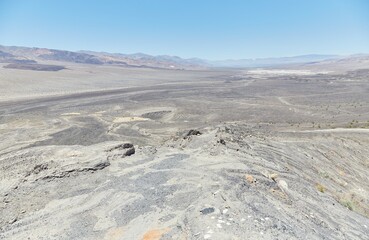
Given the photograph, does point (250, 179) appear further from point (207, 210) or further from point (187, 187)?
point (207, 210)

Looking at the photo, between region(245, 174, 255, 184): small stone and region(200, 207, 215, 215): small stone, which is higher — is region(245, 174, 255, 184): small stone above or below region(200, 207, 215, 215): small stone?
below

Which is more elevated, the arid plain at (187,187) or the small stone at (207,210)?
the small stone at (207,210)

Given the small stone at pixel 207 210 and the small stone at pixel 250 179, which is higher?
the small stone at pixel 207 210

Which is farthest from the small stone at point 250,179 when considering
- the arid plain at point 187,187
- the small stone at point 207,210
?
the small stone at point 207,210

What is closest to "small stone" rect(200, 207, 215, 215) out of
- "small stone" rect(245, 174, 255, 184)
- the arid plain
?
the arid plain

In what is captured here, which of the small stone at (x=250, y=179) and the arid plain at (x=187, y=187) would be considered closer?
the arid plain at (x=187, y=187)

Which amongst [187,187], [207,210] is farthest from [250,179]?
[207,210]

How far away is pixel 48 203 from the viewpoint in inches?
581

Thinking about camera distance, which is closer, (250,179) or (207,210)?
(207,210)

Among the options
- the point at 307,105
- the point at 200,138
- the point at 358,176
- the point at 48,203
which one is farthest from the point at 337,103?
the point at 48,203

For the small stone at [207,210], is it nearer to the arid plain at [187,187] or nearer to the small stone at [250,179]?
the arid plain at [187,187]

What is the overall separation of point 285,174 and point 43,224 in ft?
37.7

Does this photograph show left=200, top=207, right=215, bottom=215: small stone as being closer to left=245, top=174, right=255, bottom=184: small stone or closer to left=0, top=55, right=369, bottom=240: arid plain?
left=0, top=55, right=369, bottom=240: arid plain

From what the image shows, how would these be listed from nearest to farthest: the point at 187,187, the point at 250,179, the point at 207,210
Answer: the point at 207,210 → the point at 187,187 → the point at 250,179
